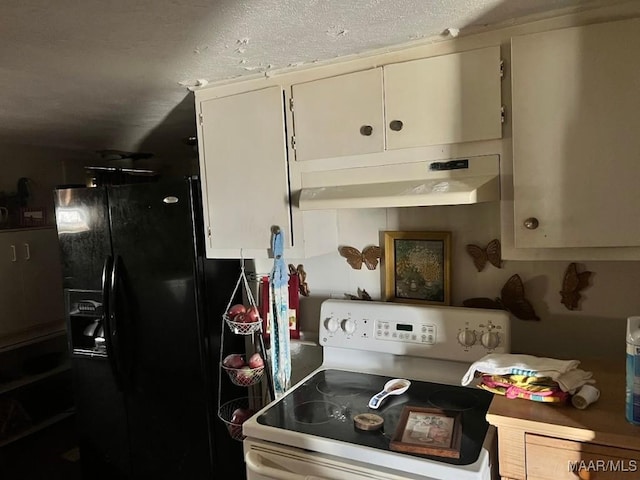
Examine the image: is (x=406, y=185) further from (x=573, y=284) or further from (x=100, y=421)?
(x=100, y=421)

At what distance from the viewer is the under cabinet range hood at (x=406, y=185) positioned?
1354mm

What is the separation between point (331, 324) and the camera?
1852mm

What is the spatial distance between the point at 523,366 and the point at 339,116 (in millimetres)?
945

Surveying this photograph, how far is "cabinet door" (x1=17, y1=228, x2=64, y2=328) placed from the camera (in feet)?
9.68

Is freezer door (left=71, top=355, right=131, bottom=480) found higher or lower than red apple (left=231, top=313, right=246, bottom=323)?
lower

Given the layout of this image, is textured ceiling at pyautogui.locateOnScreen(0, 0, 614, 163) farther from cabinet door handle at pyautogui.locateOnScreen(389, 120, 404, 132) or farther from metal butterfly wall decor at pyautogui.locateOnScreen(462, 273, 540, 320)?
metal butterfly wall decor at pyautogui.locateOnScreen(462, 273, 540, 320)

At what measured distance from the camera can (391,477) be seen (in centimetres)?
123

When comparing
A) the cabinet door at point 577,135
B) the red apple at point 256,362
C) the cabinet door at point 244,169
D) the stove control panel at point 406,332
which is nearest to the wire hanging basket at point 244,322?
the red apple at point 256,362

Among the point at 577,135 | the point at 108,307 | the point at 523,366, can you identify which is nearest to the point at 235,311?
the point at 108,307

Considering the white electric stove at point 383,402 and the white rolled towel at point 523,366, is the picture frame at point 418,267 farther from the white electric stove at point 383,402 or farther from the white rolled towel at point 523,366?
the white rolled towel at point 523,366

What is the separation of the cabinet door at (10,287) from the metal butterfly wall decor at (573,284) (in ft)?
9.74

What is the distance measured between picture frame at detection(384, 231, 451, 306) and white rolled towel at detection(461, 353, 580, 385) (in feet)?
1.50

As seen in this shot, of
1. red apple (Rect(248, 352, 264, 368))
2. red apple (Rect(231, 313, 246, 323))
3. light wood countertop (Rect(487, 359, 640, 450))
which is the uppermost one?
red apple (Rect(231, 313, 246, 323))

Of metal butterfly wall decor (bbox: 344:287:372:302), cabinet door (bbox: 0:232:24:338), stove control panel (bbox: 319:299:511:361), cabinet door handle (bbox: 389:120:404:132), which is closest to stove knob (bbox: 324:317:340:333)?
stove control panel (bbox: 319:299:511:361)
